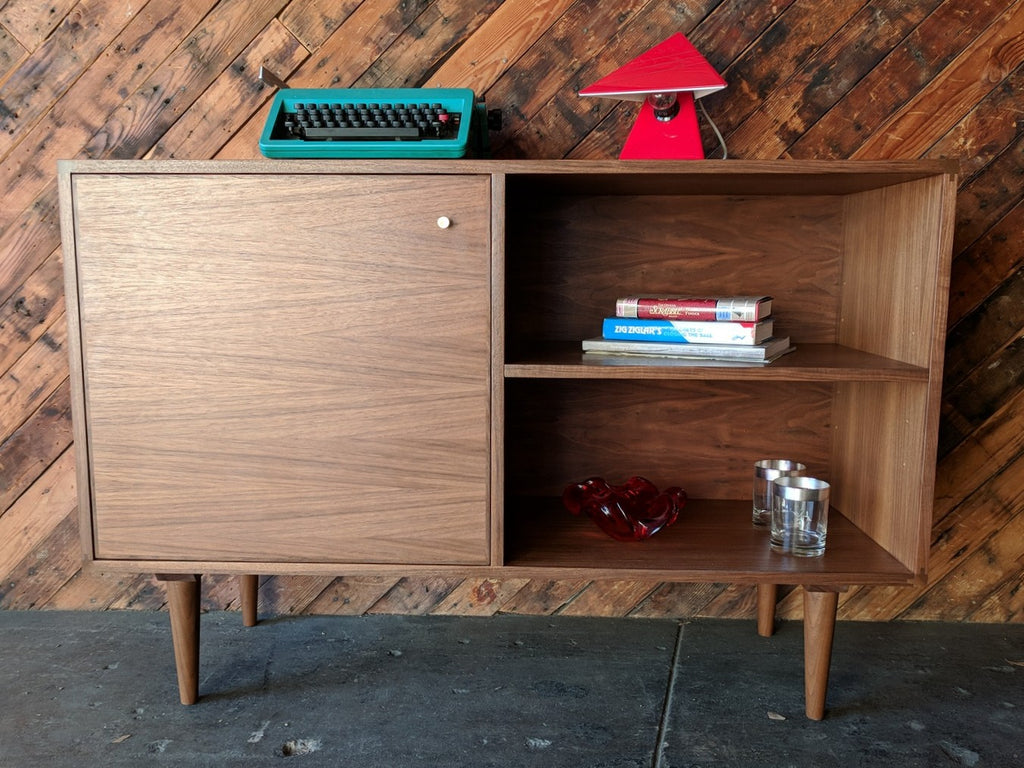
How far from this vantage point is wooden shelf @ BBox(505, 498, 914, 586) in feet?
4.35

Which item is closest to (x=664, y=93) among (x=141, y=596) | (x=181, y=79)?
(x=181, y=79)

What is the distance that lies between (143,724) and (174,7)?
4.47ft

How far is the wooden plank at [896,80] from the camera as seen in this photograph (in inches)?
63.1

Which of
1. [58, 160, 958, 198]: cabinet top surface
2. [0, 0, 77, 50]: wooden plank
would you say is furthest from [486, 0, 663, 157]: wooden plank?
[0, 0, 77, 50]: wooden plank

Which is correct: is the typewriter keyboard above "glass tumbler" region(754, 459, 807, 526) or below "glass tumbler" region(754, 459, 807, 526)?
above

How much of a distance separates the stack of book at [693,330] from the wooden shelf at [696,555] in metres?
0.33

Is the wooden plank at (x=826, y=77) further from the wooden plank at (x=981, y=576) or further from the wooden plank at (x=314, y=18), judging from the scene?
the wooden plank at (x=981, y=576)

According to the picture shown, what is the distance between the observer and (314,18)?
166cm

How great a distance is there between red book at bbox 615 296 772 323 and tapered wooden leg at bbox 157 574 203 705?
87cm

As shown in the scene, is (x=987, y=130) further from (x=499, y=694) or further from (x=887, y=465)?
(x=499, y=694)

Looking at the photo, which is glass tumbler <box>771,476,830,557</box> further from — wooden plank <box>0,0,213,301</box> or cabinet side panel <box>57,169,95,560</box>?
wooden plank <box>0,0,213,301</box>

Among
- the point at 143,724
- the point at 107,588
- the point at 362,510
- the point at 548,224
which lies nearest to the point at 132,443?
the point at 362,510

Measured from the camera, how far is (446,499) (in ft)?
4.36

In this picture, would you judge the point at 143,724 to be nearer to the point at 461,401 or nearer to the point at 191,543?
the point at 191,543
